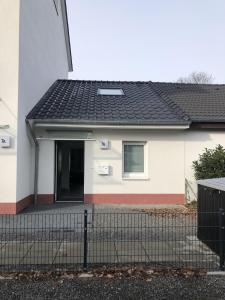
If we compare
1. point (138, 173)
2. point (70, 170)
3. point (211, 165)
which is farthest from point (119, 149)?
point (211, 165)

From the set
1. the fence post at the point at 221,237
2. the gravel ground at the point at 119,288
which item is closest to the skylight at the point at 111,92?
the fence post at the point at 221,237

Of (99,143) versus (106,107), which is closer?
(99,143)

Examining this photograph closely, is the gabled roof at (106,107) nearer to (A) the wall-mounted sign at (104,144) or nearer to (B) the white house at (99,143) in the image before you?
(B) the white house at (99,143)

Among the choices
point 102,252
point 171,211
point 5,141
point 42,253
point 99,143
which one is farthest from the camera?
point 99,143

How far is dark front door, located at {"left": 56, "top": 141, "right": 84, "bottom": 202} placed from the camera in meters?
13.5

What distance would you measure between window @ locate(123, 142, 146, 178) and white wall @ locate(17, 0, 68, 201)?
11.2 feet

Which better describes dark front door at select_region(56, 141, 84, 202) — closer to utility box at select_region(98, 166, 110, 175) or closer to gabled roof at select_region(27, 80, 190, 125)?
utility box at select_region(98, 166, 110, 175)

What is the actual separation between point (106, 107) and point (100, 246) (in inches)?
297

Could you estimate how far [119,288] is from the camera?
516 centimetres

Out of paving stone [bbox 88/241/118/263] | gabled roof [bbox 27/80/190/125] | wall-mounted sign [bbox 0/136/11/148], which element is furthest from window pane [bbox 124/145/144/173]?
paving stone [bbox 88/241/118/263]

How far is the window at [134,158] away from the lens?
13.3 meters

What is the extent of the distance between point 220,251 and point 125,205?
22.3 feet

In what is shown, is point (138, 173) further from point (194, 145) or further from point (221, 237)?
point (221, 237)

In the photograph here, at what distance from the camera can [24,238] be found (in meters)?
7.86
